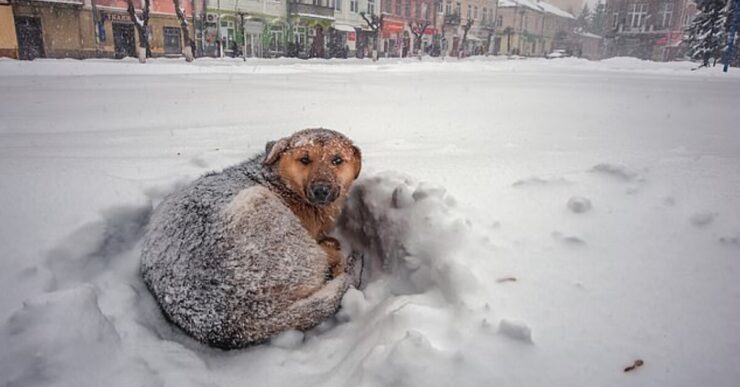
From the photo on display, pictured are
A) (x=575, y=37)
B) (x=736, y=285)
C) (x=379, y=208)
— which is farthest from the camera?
(x=575, y=37)

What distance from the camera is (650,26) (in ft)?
178

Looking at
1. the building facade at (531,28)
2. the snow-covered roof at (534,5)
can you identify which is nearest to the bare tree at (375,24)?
the building facade at (531,28)

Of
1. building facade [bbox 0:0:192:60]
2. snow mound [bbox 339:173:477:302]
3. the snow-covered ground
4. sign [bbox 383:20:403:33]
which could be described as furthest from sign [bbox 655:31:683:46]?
snow mound [bbox 339:173:477:302]

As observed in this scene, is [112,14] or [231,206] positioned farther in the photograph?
[112,14]

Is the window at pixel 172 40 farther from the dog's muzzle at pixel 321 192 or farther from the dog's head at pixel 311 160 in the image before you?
the dog's muzzle at pixel 321 192

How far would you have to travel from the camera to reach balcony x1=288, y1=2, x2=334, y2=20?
3697cm

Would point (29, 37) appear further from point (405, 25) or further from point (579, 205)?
point (405, 25)

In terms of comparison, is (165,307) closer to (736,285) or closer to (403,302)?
(403,302)

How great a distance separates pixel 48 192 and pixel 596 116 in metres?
6.91

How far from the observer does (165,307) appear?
223 centimetres

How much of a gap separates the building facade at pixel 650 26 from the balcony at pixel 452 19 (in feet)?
70.5

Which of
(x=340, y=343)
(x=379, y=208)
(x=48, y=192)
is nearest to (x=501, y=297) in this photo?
(x=340, y=343)

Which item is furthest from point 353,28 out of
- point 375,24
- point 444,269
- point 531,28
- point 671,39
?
point 444,269

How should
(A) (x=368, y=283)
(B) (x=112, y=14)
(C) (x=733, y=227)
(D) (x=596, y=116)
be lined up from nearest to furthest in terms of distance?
(C) (x=733, y=227), (A) (x=368, y=283), (D) (x=596, y=116), (B) (x=112, y=14)
